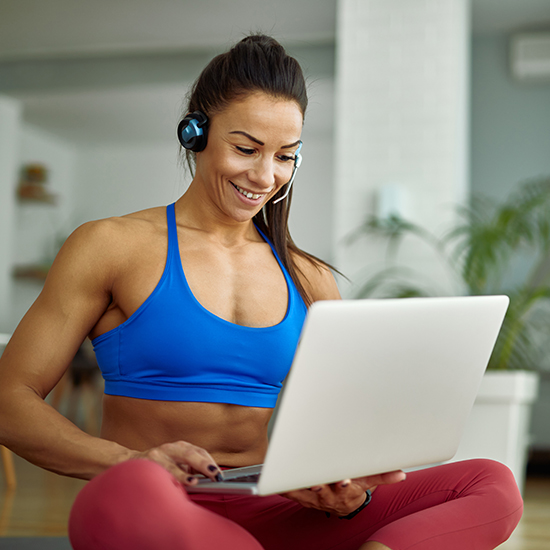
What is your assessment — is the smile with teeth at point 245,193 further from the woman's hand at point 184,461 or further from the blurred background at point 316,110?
the blurred background at point 316,110

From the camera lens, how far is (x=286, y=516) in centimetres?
112

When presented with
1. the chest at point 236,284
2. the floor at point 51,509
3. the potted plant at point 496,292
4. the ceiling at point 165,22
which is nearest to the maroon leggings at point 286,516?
the chest at point 236,284

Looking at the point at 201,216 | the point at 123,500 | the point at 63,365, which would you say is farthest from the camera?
the point at 201,216

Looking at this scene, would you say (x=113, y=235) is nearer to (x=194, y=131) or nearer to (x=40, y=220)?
(x=194, y=131)

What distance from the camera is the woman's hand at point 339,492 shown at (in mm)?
938

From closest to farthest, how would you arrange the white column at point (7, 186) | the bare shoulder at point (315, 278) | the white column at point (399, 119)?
the bare shoulder at point (315, 278) → the white column at point (399, 119) → the white column at point (7, 186)

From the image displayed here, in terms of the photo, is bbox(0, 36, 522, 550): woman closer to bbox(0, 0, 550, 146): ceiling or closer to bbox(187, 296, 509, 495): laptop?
bbox(187, 296, 509, 495): laptop

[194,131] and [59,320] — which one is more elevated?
[194,131]

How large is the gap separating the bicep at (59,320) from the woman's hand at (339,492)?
41cm

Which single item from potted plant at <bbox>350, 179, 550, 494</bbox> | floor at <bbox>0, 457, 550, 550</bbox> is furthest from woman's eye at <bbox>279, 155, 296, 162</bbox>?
potted plant at <bbox>350, 179, 550, 494</bbox>

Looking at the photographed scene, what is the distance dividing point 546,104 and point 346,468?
4209mm

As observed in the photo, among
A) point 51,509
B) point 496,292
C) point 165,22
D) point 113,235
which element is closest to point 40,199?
point 165,22

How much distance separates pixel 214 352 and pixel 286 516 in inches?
11.5

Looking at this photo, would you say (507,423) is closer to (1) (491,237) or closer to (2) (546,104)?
(1) (491,237)
